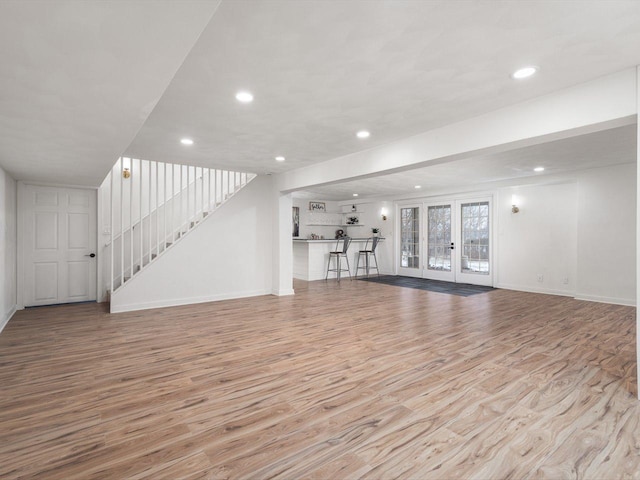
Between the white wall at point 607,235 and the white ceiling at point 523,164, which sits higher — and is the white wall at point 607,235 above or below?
below

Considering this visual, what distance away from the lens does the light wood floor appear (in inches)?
68.9

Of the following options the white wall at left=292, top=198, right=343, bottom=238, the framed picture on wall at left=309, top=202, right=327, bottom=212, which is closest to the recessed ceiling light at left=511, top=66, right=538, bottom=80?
the white wall at left=292, top=198, right=343, bottom=238

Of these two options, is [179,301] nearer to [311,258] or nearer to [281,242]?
[281,242]

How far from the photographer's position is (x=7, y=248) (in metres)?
4.60

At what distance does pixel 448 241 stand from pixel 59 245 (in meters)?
8.16

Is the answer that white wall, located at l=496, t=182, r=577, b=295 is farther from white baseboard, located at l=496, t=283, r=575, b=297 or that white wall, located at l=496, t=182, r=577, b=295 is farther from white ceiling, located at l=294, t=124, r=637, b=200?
white ceiling, located at l=294, t=124, r=637, b=200

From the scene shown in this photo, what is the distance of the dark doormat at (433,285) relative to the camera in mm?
6965

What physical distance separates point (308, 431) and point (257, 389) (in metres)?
0.69

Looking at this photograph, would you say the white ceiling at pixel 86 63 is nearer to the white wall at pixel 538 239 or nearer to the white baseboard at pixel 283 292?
the white baseboard at pixel 283 292

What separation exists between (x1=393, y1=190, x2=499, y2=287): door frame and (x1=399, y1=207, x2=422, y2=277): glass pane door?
9cm

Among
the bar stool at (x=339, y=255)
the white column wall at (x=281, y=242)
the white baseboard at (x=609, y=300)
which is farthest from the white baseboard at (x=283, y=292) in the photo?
the white baseboard at (x=609, y=300)

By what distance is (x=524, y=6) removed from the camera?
176cm

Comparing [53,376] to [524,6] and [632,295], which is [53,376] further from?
[632,295]

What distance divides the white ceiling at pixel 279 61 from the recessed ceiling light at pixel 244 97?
0.22 ft
